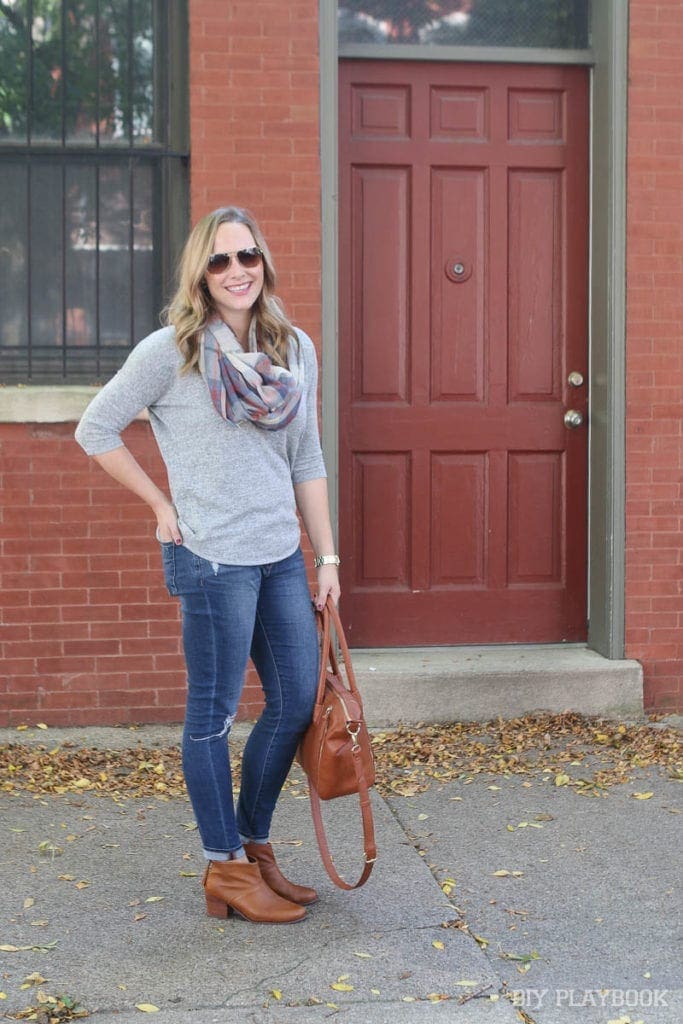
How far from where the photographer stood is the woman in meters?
3.94

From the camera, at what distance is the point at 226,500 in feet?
Answer: 12.9

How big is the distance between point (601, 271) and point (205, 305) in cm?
303

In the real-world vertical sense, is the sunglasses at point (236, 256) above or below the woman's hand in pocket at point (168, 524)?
above

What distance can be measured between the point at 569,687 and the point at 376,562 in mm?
1059

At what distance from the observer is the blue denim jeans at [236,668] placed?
3953 mm

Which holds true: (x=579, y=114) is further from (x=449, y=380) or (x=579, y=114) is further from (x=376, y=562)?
(x=376, y=562)

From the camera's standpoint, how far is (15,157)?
6.28 metres

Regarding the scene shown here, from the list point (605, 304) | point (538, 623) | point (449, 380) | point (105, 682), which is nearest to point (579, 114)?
point (605, 304)

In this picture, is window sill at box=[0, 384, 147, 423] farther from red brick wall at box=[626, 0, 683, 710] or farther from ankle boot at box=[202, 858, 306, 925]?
ankle boot at box=[202, 858, 306, 925]

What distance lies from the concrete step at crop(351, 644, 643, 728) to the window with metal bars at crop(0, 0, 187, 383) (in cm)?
188

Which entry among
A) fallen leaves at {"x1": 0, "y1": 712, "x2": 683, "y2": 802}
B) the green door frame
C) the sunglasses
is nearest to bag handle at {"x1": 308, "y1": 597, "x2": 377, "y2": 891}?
the sunglasses

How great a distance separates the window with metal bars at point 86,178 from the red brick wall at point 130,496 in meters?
0.25

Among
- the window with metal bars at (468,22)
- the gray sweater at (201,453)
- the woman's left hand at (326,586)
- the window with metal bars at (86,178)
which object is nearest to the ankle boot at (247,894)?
the woman's left hand at (326,586)

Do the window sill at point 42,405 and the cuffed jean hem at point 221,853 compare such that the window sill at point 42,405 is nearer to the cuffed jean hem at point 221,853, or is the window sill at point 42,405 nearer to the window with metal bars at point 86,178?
the window with metal bars at point 86,178
